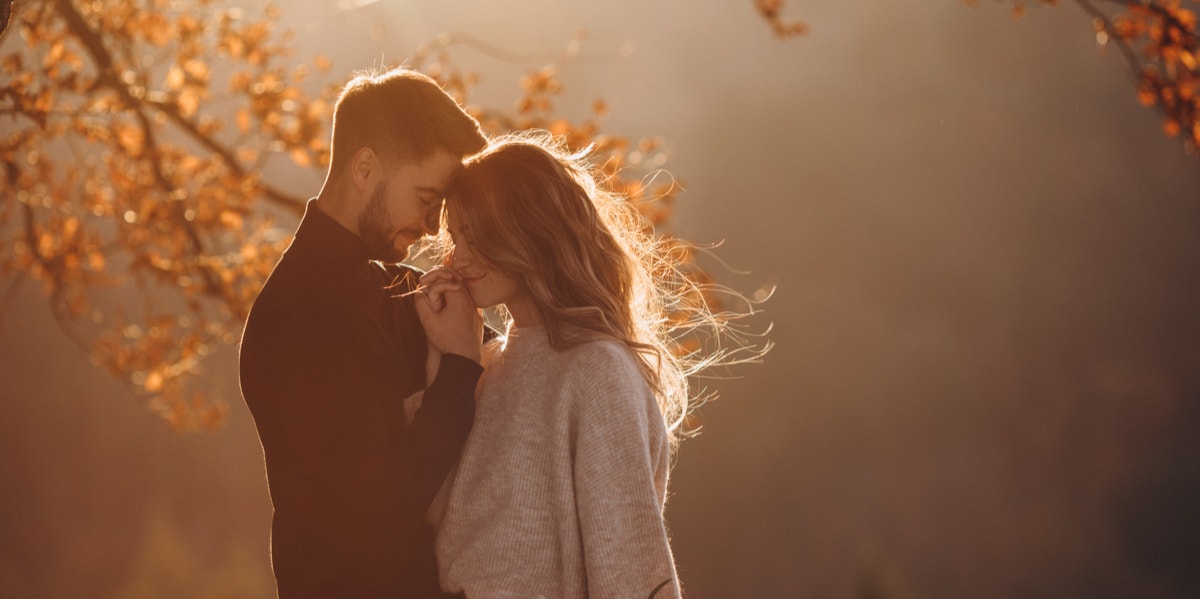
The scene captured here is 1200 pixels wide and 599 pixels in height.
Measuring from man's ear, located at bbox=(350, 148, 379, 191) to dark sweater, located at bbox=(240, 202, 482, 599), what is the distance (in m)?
0.28

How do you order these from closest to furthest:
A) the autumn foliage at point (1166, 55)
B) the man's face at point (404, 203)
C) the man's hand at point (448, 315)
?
the man's hand at point (448, 315) → the man's face at point (404, 203) → the autumn foliage at point (1166, 55)

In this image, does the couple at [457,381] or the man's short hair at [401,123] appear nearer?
the couple at [457,381]

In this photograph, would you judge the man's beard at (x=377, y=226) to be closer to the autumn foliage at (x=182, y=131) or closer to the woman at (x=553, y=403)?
the woman at (x=553, y=403)

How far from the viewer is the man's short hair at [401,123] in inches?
115

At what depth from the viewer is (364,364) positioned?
2.66 m

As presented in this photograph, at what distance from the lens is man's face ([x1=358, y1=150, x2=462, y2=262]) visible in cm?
291

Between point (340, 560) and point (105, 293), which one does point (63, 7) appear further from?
point (105, 293)

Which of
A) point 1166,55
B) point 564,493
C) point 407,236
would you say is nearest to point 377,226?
point 407,236

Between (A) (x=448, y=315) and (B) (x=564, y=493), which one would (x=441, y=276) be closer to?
(A) (x=448, y=315)

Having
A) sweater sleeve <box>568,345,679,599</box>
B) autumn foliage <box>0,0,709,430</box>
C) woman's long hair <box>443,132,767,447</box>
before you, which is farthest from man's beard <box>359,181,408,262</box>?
autumn foliage <box>0,0,709,430</box>

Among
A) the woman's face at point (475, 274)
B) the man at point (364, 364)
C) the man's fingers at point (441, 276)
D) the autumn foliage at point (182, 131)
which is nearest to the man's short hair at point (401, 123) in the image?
the man at point (364, 364)

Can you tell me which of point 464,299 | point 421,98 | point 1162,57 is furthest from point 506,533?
point 1162,57

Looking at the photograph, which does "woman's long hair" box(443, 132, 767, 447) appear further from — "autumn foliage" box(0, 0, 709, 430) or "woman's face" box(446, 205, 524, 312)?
"autumn foliage" box(0, 0, 709, 430)

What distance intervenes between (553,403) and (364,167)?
3.10ft
